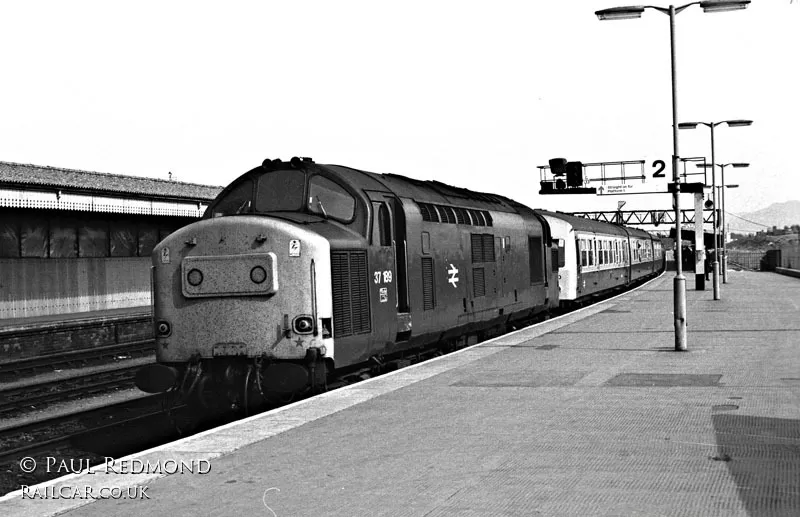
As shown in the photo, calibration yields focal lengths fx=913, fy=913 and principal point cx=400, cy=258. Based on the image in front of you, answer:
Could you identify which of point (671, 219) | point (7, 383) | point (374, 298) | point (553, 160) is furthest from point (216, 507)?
point (671, 219)

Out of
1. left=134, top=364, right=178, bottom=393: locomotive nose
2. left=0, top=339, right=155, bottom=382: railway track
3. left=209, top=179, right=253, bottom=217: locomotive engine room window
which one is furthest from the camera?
left=0, top=339, right=155, bottom=382: railway track

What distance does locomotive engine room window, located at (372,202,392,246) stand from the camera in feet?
47.0

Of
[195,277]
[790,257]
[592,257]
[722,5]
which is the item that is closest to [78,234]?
[592,257]

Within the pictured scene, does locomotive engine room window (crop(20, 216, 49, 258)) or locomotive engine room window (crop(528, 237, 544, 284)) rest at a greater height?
locomotive engine room window (crop(20, 216, 49, 258))

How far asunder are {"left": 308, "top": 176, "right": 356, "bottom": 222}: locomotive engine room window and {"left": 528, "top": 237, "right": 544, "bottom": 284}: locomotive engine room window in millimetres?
11696

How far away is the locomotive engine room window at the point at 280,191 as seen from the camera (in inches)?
551

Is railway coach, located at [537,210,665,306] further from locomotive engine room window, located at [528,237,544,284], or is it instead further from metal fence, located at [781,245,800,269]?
metal fence, located at [781,245,800,269]

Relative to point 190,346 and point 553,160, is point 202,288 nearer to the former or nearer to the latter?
point 190,346

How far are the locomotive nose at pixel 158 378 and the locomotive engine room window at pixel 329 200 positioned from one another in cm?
316

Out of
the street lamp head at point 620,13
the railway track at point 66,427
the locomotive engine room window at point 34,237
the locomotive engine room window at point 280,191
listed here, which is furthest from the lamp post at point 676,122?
the locomotive engine room window at point 34,237

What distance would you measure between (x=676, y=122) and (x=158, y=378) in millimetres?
12134

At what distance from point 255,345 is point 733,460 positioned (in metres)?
6.58

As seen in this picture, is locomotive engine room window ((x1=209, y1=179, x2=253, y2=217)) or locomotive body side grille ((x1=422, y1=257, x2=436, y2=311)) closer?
locomotive engine room window ((x1=209, y1=179, x2=253, y2=217))

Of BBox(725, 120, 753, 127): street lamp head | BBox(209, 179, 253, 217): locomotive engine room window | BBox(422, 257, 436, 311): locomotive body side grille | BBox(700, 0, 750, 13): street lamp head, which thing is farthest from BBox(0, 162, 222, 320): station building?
BBox(725, 120, 753, 127): street lamp head
